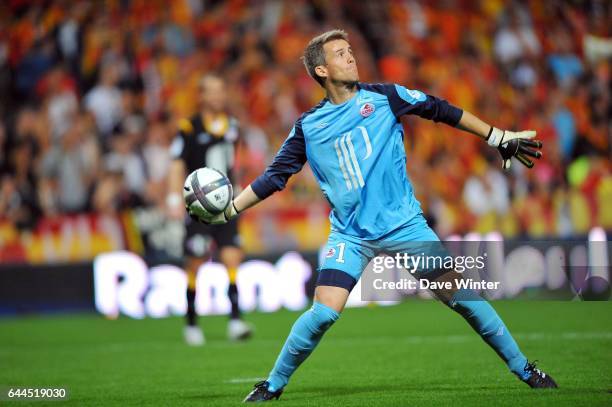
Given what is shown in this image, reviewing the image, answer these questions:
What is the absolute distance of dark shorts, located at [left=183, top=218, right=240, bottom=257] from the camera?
11.4 m

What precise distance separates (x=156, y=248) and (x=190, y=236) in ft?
14.1

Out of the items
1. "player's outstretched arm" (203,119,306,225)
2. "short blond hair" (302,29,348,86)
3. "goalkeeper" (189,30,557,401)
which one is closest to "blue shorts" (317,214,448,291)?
"goalkeeper" (189,30,557,401)

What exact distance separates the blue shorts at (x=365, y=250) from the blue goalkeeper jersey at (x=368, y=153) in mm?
55

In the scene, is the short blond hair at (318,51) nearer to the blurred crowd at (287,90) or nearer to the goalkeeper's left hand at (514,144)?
the goalkeeper's left hand at (514,144)

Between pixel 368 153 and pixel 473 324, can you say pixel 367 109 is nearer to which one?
pixel 368 153

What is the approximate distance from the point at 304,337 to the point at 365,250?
2.21 feet

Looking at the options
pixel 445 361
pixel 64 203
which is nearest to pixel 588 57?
pixel 64 203

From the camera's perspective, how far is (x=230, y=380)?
8.23 m

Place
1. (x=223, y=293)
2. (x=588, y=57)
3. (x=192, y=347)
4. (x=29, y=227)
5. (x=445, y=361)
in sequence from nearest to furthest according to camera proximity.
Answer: (x=445, y=361) < (x=192, y=347) < (x=223, y=293) < (x=29, y=227) < (x=588, y=57)

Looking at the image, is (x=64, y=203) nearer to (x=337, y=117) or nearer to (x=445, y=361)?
(x=445, y=361)

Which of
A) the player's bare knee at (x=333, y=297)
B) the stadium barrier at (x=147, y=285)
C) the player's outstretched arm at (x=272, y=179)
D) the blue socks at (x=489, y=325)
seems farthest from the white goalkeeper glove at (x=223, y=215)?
the stadium barrier at (x=147, y=285)

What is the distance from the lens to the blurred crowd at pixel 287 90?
16047mm

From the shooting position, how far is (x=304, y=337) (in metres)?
6.68

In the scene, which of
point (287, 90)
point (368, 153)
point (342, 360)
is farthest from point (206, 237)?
point (287, 90)
